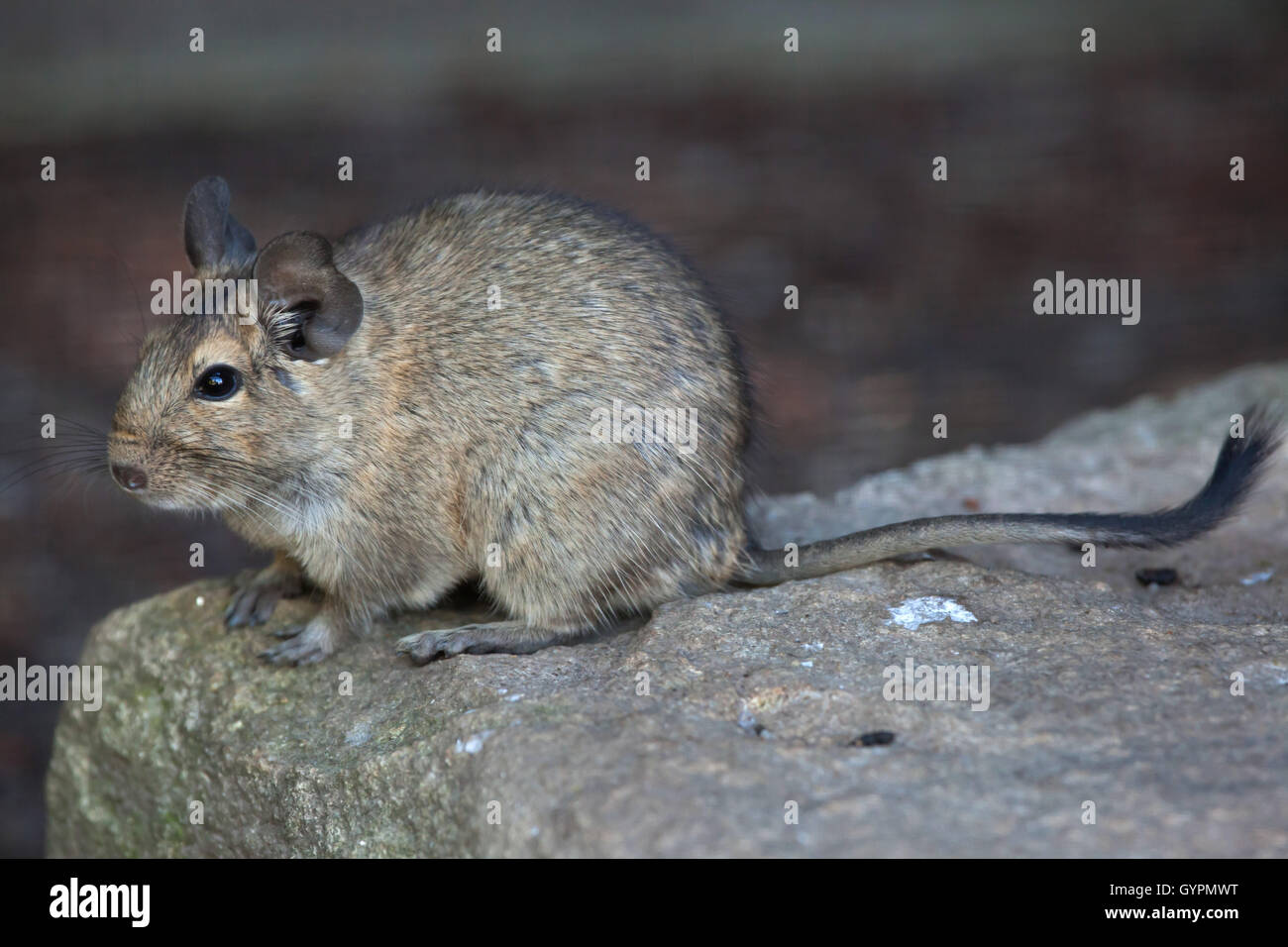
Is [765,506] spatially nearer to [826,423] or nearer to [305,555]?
[305,555]

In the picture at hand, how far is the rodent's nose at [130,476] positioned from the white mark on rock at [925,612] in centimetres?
237

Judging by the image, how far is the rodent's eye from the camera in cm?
430

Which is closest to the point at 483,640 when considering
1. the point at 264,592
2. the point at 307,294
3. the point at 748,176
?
the point at 264,592

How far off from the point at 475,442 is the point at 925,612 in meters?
1.56

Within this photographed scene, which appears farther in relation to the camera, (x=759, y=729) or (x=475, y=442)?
(x=475, y=442)

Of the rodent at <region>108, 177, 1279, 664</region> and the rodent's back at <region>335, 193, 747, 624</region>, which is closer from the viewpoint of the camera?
the rodent at <region>108, 177, 1279, 664</region>

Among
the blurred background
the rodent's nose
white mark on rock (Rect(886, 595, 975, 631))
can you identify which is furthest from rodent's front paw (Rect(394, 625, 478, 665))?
the blurred background

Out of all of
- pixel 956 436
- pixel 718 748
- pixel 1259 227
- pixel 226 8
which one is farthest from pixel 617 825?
pixel 226 8

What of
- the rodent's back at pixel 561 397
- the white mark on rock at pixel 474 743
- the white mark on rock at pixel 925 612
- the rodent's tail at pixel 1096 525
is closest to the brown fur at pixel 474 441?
the rodent's back at pixel 561 397

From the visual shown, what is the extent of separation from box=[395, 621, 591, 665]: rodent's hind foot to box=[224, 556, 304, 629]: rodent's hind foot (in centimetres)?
63

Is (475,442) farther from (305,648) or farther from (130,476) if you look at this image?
(130,476)

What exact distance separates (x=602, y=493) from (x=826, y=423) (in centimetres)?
486

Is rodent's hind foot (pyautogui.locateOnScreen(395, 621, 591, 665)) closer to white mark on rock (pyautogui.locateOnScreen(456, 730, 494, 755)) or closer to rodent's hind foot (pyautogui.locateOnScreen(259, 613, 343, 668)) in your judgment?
rodent's hind foot (pyautogui.locateOnScreen(259, 613, 343, 668))

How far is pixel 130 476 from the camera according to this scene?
14.0 feet
